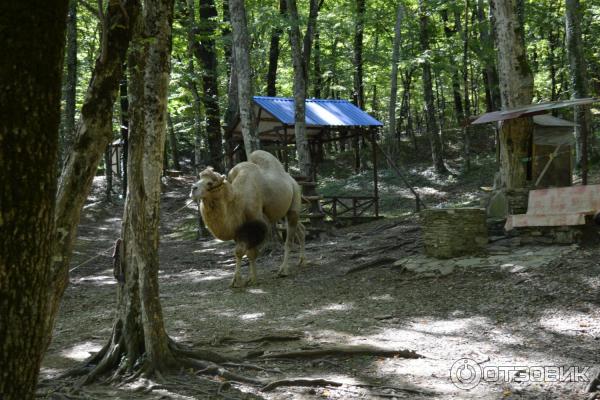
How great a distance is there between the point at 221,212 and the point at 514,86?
6497 millimetres

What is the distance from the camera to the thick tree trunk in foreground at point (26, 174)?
2.38 metres

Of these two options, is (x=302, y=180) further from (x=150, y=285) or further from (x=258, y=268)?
(x=150, y=285)

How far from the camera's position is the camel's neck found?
10.4 meters

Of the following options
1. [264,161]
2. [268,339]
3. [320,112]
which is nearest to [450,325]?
[268,339]

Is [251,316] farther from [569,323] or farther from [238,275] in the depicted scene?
[569,323]

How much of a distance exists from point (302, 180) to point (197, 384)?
11.9 m

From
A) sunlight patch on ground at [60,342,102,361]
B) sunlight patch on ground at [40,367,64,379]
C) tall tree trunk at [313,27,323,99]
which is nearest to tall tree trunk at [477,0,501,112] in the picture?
tall tree trunk at [313,27,323,99]

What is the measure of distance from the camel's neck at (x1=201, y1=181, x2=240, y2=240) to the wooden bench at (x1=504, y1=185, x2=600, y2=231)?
15.8 ft

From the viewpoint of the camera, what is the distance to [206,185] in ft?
32.8

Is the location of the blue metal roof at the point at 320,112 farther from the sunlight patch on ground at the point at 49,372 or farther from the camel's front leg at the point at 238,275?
the sunlight patch on ground at the point at 49,372

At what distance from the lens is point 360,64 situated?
31.1 metres

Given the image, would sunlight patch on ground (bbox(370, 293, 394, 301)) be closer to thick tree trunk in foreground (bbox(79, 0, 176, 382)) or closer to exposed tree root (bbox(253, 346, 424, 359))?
exposed tree root (bbox(253, 346, 424, 359))

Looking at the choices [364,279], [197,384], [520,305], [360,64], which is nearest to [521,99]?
[364,279]

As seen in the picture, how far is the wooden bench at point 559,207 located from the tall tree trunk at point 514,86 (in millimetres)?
1821
